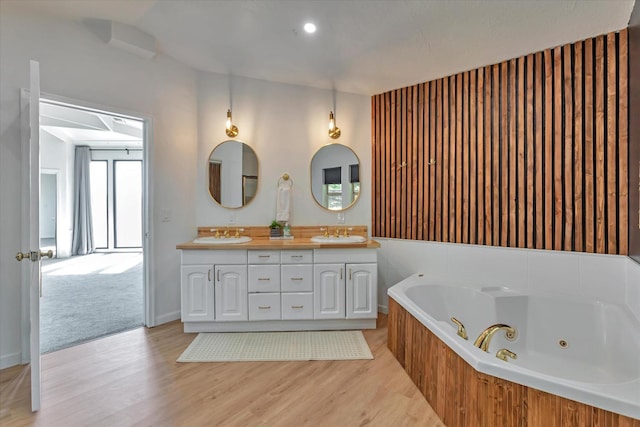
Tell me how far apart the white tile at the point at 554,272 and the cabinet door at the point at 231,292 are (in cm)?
240

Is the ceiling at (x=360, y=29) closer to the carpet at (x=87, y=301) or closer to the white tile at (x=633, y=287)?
the white tile at (x=633, y=287)

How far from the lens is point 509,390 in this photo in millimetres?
1381

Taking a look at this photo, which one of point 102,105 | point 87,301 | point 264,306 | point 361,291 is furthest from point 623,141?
point 87,301

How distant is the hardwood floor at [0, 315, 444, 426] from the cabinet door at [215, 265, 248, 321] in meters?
0.49

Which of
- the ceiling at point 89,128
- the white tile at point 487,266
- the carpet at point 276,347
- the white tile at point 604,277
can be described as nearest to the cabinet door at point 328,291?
the carpet at point 276,347

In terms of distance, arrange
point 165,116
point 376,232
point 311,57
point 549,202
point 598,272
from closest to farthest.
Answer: point 598,272 → point 549,202 → point 311,57 → point 165,116 → point 376,232

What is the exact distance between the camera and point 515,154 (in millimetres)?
2674

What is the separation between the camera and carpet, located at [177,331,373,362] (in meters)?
2.40

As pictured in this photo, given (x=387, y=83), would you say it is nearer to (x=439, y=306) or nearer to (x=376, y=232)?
(x=376, y=232)

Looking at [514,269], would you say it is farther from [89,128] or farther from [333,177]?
[89,128]

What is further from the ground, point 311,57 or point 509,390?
point 311,57

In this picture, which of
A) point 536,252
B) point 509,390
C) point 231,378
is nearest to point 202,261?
point 231,378

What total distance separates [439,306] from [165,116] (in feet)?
10.1

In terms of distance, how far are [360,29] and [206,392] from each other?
105 inches
